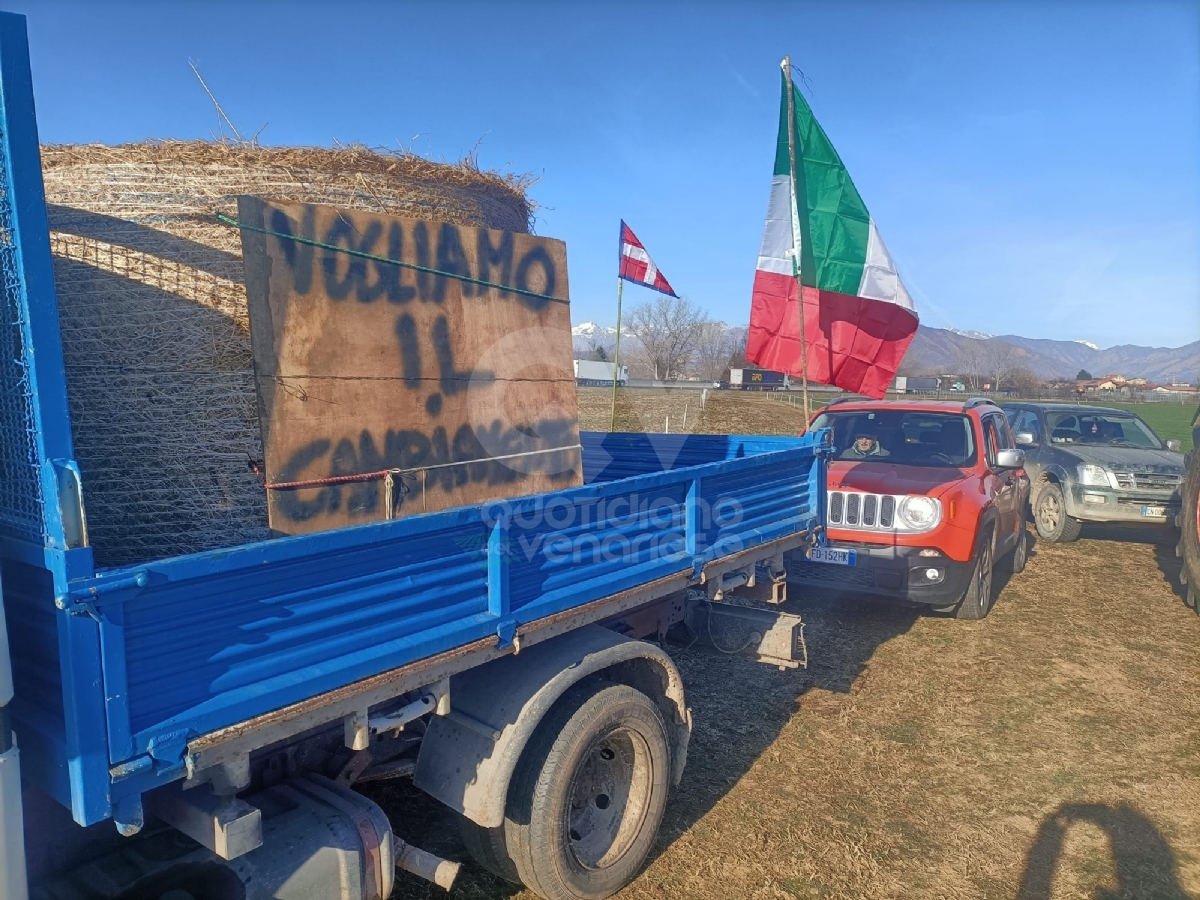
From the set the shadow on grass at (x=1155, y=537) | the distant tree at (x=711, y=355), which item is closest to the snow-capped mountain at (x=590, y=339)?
the distant tree at (x=711, y=355)

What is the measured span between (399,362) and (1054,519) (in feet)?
32.0

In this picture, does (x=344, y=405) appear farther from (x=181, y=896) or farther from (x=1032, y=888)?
(x=1032, y=888)

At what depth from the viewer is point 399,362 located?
307cm

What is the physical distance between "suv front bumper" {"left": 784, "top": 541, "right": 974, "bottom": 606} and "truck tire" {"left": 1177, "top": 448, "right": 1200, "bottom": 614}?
7.21 ft

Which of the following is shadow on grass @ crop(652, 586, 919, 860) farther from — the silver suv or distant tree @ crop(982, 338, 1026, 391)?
distant tree @ crop(982, 338, 1026, 391)

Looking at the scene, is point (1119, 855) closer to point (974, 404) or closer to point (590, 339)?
point (974, 404)

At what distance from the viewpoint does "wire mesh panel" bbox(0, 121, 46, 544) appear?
1.74 m

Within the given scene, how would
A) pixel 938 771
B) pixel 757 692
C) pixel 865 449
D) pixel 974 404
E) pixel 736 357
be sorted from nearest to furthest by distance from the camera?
pixel 938 771 → pixel 757 692 → pixel 865 449 → pixel 974 404 → pixel 736 357

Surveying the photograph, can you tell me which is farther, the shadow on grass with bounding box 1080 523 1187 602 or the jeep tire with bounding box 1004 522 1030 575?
the shadow on grass with bounding box 1080 523 1187 602

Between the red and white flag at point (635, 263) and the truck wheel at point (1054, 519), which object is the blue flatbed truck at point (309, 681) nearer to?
the red and white flag at point (635, 263)

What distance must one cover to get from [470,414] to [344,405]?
0.60 m

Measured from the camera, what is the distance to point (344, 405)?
9.46 feet

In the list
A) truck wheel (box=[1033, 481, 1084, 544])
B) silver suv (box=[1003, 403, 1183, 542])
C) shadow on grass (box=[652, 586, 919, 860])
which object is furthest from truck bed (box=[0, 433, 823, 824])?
truck wheel (box=[1033, 481, 1084, 544])

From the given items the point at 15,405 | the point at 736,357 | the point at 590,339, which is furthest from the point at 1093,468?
the point at 590,339
